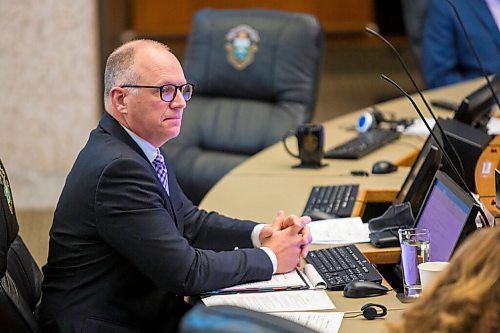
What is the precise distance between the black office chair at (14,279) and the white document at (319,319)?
606 mm

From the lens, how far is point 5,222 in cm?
242

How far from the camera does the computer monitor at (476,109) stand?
3078mm

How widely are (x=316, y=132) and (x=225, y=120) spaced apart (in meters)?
0.87

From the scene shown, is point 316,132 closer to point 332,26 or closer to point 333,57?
point 332,26

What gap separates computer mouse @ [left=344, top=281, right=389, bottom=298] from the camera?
2.26m

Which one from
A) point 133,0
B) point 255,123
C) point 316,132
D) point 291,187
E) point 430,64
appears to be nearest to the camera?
point 291,187

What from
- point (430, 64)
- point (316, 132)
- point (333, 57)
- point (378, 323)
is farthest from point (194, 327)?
point (333, 57)

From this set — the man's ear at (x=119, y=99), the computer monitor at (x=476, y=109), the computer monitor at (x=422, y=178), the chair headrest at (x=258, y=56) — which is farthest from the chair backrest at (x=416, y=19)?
the man's ear at (x=119, y=99)

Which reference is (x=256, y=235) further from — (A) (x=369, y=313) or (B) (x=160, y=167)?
(A) (x=369, y=313)

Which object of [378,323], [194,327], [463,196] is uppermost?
[194,327]

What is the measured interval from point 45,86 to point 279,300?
333cm

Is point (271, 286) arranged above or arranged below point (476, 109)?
below

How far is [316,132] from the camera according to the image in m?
3.54

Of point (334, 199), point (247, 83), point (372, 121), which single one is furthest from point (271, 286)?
point (247, 83)
